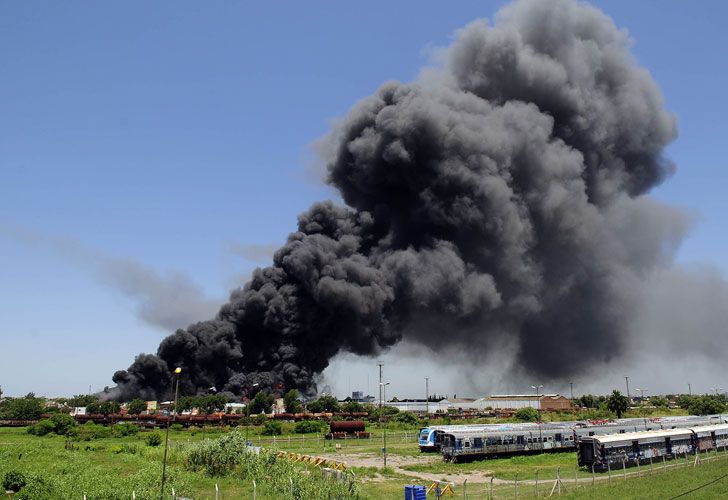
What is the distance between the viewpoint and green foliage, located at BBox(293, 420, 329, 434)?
2813 inches

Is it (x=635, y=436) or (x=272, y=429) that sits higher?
(x=635, y=436)

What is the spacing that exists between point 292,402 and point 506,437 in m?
40.8

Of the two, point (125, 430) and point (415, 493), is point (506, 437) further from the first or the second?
point (125, 430)

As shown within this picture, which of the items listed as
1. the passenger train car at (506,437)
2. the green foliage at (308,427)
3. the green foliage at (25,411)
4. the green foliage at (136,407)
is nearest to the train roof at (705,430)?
the passenger train car at (506,437)

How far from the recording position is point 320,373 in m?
95.1

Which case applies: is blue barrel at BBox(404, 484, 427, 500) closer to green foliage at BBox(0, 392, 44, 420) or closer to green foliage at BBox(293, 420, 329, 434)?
green foliage at BBox(293, 420, 329, 434)

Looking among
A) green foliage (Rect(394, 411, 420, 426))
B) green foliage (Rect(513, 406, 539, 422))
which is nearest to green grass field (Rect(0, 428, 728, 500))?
green foliage (Rect(394, 411, 420, 426))

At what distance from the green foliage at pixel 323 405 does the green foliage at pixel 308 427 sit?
1717cm

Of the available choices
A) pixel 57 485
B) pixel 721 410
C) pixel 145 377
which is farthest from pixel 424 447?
pixel 721 410

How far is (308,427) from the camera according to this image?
237 feet

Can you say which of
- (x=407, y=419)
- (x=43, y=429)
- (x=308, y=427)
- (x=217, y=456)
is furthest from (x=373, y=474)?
(x=407, y=419)

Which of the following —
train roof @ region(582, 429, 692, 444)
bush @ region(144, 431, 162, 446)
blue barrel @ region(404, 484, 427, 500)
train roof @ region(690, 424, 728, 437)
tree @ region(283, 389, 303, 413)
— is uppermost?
tree @ region(283, 389, 303, 413)

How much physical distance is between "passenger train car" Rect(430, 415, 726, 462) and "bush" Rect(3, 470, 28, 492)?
29791 mm

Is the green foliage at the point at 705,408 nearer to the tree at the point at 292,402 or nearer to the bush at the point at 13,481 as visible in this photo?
the tree at the point at 292,402
